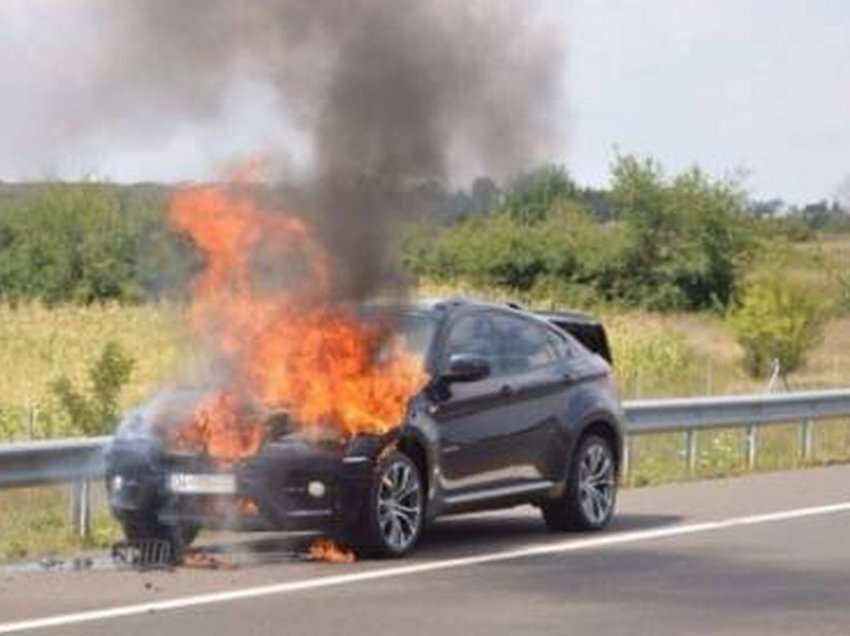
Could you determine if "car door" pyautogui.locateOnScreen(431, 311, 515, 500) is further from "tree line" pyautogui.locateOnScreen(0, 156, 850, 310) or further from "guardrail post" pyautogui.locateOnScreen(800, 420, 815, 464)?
"guardrail post" pyautogui.locateOnScreen(800, 420, 815, 464)

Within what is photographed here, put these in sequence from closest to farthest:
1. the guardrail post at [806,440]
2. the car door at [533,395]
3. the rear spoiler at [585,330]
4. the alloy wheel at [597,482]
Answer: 1. the car door at [533,395]
2. the alloy wheel at [597,482]
3. the rear spoiler at [585,330]
4. the guardrail post at [806,440]

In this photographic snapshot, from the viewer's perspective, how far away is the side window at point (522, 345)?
49.7ft

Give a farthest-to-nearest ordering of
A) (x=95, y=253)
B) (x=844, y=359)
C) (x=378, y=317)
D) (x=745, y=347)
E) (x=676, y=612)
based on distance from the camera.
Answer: (x=844, y=359) → (x=745, y=347) → (x=95, y=253) → (x=378, y=317) → (x=676, y=612)

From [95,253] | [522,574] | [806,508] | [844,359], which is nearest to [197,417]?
[522,574]

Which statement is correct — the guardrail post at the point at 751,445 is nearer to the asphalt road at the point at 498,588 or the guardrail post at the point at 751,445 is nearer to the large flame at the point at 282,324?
the asphalt road at the point at 498,588

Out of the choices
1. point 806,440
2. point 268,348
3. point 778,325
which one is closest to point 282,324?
point 268,348

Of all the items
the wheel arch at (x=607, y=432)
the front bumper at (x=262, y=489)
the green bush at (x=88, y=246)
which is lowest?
the front bumper at (x=262, y=489)

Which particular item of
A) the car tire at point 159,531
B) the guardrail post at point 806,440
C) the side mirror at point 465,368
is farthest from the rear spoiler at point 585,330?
the guardrail post at point 806,440

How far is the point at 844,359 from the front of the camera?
5756cm

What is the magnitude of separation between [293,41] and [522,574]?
11.6ft

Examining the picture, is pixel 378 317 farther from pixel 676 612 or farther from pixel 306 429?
pixel 676 612

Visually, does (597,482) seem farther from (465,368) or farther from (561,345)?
(465,368)

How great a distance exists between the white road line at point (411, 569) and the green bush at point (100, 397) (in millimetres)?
6253

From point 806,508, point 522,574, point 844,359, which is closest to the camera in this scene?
point 522,574
